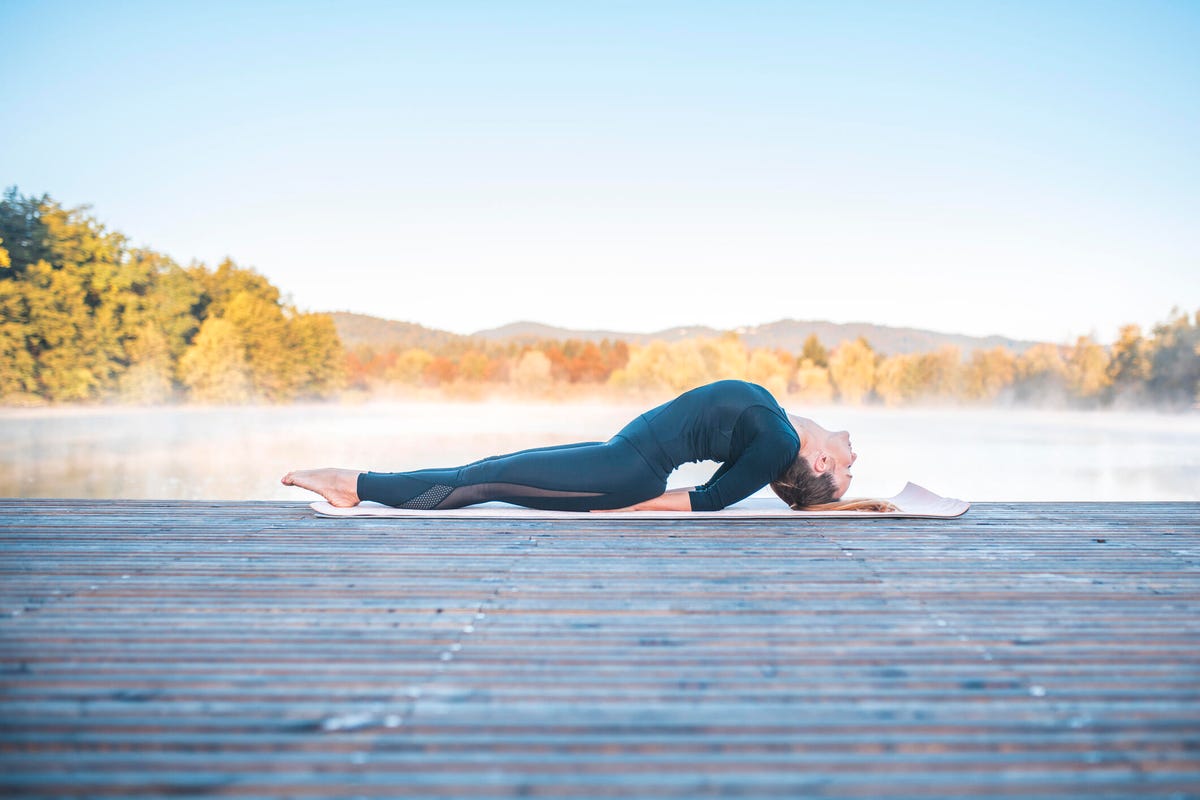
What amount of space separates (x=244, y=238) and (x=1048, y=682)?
1289 inches

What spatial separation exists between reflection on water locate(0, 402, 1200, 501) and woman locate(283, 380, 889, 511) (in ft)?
50.5

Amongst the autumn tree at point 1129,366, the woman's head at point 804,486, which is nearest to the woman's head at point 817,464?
the woman's head at point 804,486

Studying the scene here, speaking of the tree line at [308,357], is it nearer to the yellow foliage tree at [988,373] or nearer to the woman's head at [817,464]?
the yellow foliage tree at [988,373]

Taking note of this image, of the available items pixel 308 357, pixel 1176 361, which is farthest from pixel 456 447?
pixel 1176 361

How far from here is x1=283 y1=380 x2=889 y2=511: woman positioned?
2598 millimetres

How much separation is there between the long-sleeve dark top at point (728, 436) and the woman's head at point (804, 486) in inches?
3.0

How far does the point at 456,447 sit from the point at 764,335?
1257 centimetres

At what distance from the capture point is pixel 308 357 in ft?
89.9

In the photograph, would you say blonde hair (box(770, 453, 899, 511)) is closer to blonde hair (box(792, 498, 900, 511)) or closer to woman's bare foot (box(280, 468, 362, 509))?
blonde hair (box(792, 498, 900, 511))

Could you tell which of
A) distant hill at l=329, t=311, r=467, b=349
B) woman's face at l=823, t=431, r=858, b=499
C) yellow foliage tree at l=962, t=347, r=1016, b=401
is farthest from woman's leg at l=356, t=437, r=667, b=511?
yellow foliage tree at l=962, t=347, r=1016, b=401

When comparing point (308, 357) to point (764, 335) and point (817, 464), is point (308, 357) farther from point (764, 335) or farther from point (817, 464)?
point (817, 464)

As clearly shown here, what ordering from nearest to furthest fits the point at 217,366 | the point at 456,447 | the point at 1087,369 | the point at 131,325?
1. the point at 131,325
2. the point at 217,366
3. the point at 1087,369
4. the point at 456,447

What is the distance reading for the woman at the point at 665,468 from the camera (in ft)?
8.52

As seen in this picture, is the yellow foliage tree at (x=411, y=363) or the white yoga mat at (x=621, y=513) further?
the yellow foliage tree at (x=411, y=363)
